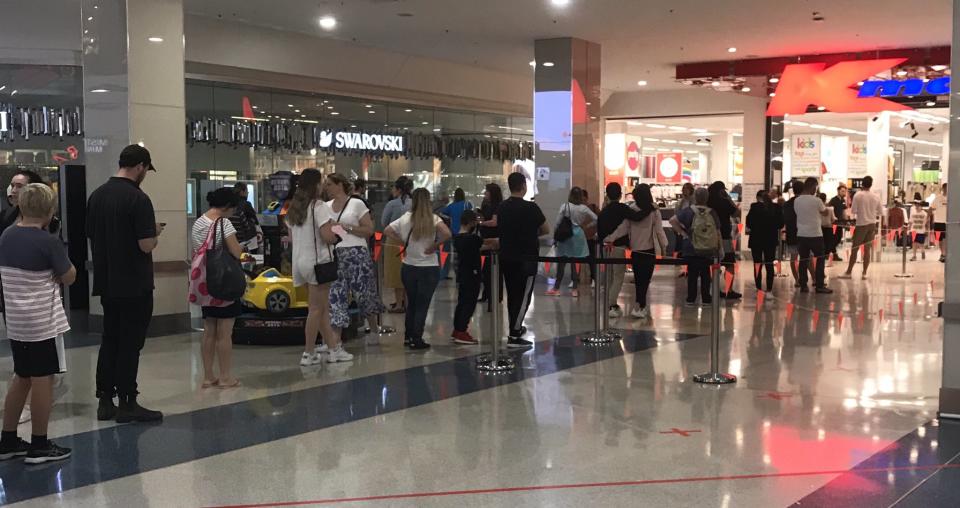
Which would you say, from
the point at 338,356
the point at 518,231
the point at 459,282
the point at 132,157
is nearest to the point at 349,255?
the point at 338,356

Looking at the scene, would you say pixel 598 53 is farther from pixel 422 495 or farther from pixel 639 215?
pixel 422 495

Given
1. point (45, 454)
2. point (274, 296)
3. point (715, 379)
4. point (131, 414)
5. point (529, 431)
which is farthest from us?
point (274, 296)

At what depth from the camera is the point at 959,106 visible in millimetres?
6008

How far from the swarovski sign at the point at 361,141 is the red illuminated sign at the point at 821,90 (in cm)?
719

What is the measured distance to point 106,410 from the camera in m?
6.22

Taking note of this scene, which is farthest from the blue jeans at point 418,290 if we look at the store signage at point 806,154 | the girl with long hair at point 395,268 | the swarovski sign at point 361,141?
the store signage at point 806,154

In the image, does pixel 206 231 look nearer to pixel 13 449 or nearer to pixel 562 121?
pixel 13 449

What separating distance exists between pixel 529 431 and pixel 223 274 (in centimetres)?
243

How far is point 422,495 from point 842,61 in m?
15.2

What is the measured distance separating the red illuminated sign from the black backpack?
283 inches

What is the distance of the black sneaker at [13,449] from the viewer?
530 centimetres

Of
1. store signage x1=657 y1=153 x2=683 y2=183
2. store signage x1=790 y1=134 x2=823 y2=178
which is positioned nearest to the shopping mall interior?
store signage x1=790 y1=134 x2=823 y2=178

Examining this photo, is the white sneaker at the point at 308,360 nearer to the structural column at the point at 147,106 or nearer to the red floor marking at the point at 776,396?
the structural column at the point at 147,106

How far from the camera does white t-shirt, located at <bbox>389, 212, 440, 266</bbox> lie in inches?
343
